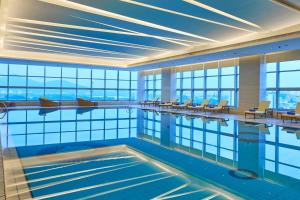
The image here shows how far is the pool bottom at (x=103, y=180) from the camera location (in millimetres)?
3391

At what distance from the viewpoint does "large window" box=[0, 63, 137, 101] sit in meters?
20.1

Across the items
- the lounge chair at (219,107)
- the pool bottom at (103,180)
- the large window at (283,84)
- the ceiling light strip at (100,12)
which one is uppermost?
the ceiling light strip at (100,12)

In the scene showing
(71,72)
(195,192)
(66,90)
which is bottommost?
(195,192)

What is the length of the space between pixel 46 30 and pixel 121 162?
682cm

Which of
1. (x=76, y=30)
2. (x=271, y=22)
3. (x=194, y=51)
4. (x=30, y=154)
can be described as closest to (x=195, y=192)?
(x=30, y=154)

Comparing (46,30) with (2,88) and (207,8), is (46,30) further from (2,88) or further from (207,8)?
(2,88)

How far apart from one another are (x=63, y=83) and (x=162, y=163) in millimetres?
19096

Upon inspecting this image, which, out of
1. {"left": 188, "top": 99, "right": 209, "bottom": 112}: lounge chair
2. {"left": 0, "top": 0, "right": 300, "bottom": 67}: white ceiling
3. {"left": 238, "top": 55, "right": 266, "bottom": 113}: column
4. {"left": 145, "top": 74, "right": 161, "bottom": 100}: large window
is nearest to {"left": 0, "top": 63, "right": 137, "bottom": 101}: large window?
{"left": 145, "top": 74, "right": 161, "bottom": 100}: large window

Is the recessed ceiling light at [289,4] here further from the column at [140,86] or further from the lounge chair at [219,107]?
the column at [140,86]

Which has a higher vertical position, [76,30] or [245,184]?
[76,30]

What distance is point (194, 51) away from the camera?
1303 cm

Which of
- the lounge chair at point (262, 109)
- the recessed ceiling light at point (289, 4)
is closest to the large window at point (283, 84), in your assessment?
the lounge chair at point (262, 109)

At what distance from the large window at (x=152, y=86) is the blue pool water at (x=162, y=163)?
15.1 m

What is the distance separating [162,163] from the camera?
4965 mm
